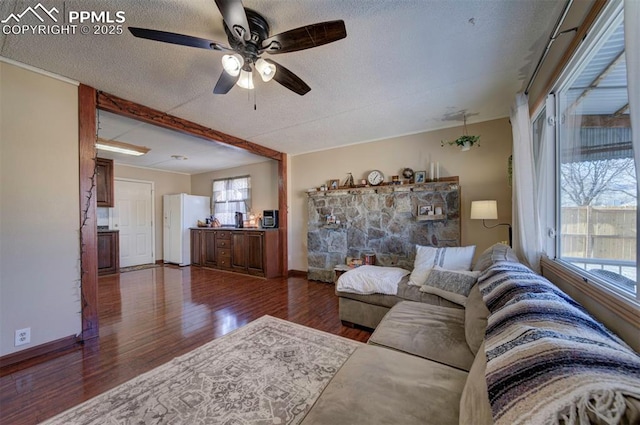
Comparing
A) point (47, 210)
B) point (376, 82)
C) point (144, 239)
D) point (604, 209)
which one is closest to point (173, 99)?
point (47, 210)

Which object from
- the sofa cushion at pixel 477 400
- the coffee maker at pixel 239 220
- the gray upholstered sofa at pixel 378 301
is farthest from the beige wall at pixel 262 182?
the sofa cushion at pixel 477 400

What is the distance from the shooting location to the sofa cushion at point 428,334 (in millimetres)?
1417

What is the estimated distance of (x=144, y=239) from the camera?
19.9 feet

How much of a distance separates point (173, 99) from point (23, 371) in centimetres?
274

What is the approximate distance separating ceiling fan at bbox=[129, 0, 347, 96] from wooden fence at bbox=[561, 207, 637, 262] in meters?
1.68

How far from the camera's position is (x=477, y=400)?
2.49 ft

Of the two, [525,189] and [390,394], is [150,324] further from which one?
[525,189]

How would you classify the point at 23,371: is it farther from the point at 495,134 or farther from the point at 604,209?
the point at 495,134

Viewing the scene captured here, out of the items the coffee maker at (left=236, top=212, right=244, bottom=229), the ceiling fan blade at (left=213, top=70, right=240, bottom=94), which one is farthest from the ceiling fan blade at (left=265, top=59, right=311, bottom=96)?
the coffee maker at (left=236, top=212, right=244, bottom=229)

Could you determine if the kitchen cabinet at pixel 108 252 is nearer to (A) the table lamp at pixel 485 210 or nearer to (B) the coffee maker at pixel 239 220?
(B) the coffee maker at pixel 239 220

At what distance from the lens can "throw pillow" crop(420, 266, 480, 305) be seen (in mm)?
2035

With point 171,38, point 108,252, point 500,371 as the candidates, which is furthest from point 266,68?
point 108,252

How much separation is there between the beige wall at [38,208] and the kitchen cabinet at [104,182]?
10.6 feet

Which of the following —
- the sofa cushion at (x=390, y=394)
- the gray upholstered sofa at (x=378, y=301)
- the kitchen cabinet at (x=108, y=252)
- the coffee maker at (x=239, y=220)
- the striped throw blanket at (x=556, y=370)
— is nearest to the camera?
the striped throw blanket at (x=556, y=370)
